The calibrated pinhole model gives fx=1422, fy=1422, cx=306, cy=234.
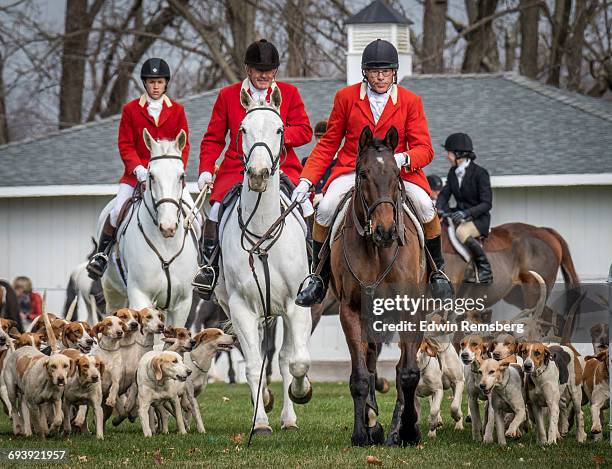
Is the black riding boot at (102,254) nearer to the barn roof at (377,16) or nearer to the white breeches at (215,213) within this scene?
the white breeches at (215,213)

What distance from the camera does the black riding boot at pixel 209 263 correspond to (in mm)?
11859

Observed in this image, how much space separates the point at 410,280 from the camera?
33.3 feet

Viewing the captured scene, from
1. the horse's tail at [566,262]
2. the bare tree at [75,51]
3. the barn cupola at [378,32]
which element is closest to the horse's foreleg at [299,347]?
the horse's tail at [566,262]

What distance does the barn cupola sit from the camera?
81.3ft

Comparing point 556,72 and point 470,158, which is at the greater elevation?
point 556,72

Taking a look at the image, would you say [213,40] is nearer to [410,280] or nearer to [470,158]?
[470,158]

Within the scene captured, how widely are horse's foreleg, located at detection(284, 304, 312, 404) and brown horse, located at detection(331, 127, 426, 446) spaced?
1.17 m

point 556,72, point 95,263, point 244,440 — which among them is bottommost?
point 244,440

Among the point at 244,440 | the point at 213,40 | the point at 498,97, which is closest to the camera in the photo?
the point at 244,440

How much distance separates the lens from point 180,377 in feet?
37.0

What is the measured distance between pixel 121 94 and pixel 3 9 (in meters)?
3.60

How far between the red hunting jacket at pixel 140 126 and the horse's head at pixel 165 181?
0.89 m

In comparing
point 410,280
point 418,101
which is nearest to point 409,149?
point 418,101

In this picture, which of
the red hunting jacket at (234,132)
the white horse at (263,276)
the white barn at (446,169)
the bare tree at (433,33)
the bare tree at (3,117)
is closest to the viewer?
the white horse at (263,276)
